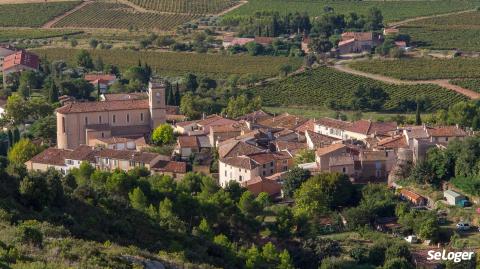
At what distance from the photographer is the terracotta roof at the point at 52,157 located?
41.4 m

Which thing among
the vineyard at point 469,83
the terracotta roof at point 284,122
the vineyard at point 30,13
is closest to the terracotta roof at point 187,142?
the terracotta roof at point 284,122

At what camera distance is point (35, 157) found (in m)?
41.9

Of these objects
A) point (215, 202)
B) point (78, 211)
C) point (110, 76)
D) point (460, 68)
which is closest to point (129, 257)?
point (78, 211)

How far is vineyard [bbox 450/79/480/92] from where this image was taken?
61.6m

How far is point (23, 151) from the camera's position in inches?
1671

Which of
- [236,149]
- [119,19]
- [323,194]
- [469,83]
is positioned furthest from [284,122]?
[119,19]

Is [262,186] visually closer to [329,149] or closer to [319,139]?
[329,149]

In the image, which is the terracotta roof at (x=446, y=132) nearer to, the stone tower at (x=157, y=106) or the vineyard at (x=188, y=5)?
the stone tower at (x=157, y=106)

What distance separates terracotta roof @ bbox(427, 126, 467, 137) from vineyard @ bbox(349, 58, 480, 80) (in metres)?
22.5

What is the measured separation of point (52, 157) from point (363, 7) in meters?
62.5

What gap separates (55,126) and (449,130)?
58.4 ft

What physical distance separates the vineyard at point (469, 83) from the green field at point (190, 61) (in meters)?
11.3

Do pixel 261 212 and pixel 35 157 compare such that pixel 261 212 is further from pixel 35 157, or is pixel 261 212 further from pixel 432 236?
pixel 35 157

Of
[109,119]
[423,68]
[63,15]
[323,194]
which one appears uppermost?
[63,15]
